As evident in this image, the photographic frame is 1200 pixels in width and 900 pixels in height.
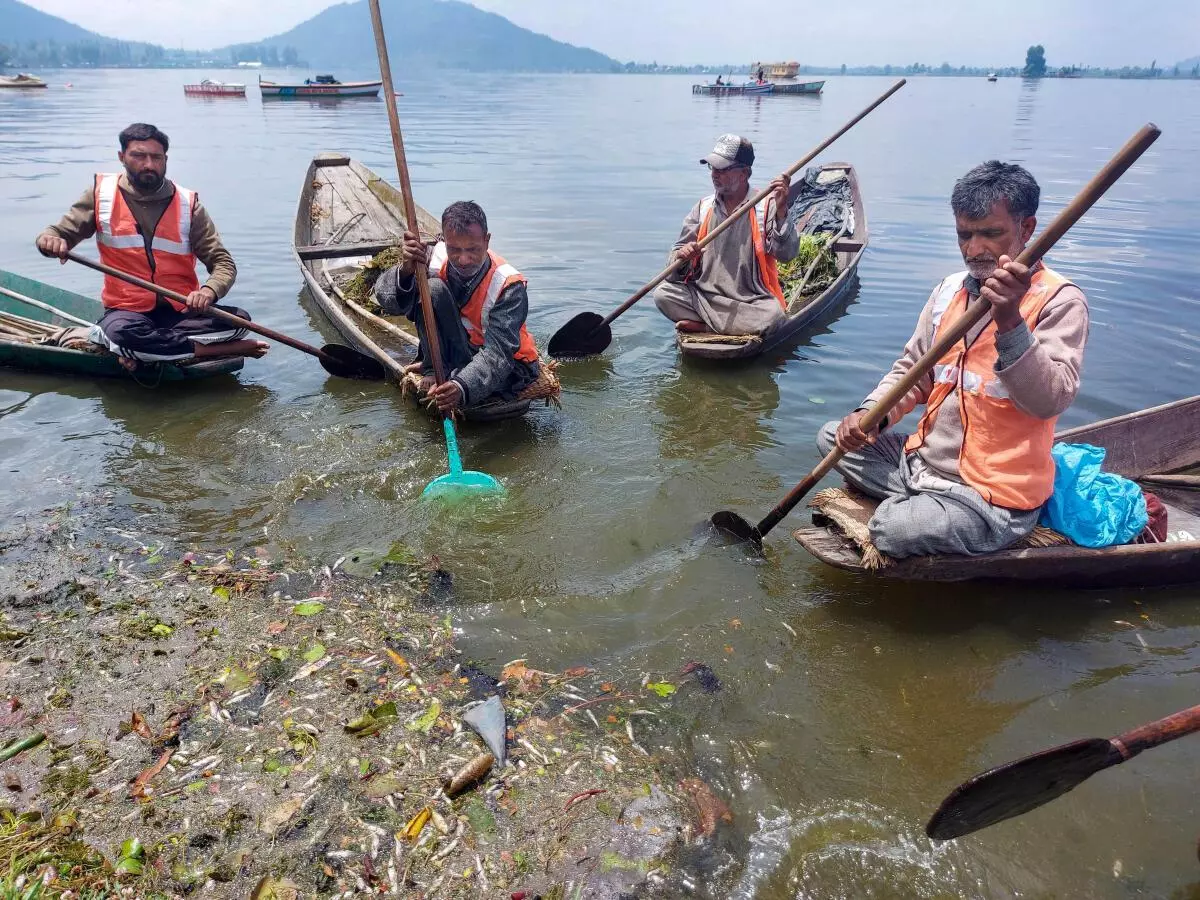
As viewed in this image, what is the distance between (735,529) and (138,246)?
574 centimetres

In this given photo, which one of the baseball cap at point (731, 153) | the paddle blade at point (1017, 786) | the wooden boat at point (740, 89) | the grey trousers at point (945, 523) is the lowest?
the paddle blade at point (1017, 786)

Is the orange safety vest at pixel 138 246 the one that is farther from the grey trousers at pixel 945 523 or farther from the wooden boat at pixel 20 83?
the wooden boat at pixel 20 83

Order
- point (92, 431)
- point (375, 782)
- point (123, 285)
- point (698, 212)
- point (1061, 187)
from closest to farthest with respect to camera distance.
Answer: point (375, 782) < point (92, 431) < point (123, 285) < point (698, 212) < point (1061, 187)

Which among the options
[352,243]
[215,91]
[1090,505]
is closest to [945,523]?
[1090,505]

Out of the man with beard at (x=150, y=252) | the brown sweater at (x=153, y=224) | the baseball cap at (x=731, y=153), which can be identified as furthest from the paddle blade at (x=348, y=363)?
the baseball cap at (x=731, y=153)

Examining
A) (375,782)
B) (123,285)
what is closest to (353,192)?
(123,285)

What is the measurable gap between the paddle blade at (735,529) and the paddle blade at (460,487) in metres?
1.63

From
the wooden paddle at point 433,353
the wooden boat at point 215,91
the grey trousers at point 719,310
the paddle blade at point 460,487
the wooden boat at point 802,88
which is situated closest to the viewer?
the wooden paddle at point 433,353

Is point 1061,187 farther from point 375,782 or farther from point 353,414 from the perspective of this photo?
point 375,782

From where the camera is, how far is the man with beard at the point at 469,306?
5.46m

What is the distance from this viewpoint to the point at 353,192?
1130cm

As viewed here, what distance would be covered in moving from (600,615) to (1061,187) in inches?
790

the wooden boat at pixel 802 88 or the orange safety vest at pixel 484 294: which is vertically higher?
the wooden boat at pixel 802 88

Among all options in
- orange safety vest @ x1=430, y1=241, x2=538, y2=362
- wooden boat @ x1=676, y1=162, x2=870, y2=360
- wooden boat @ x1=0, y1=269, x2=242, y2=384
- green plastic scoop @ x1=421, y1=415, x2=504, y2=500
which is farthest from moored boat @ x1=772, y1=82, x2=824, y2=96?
green plastic scoop @ x1=421, y1=415, x2=504, y2=500
